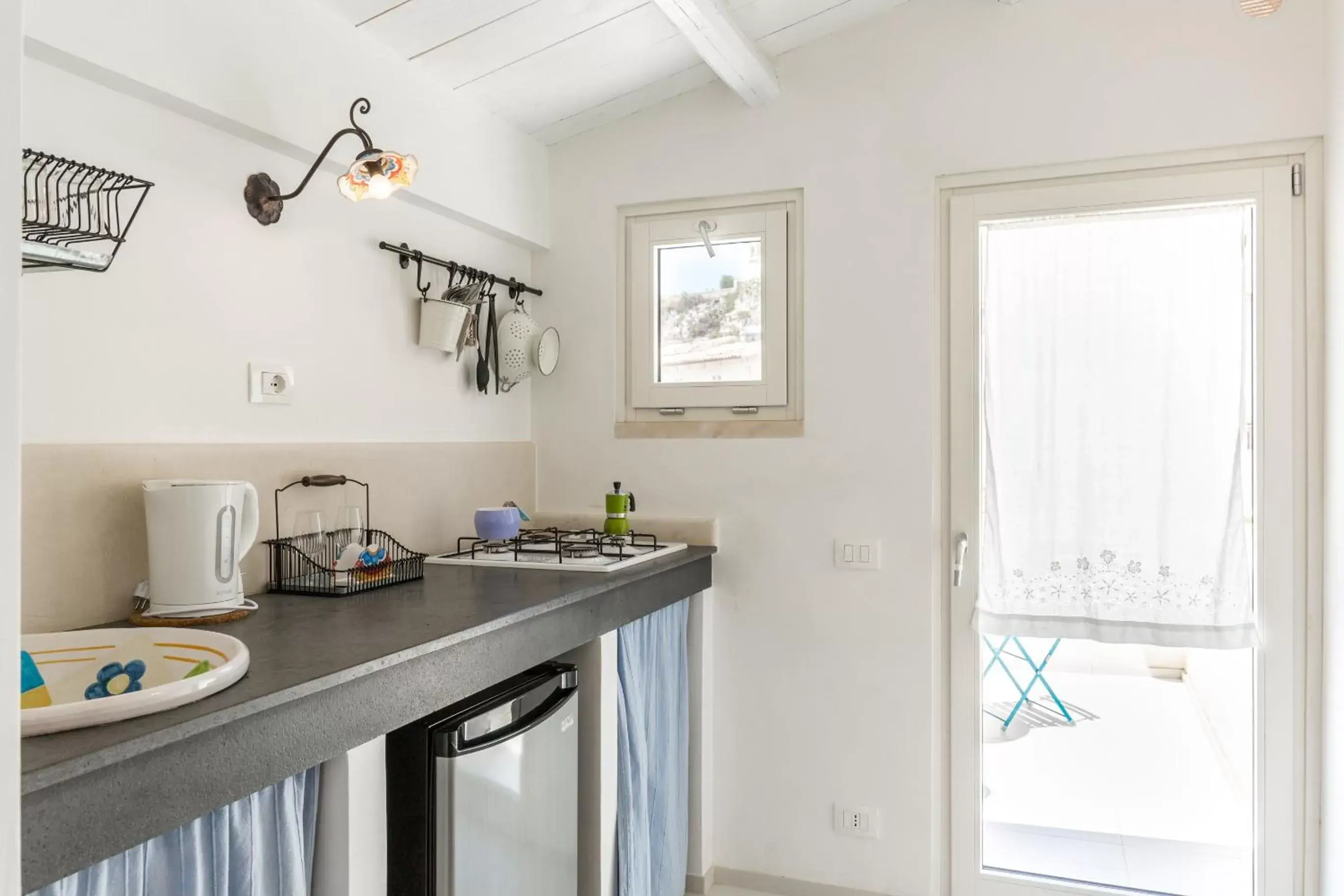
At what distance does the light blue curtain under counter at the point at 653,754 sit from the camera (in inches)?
87.5

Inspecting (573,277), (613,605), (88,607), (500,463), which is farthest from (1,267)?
(573,277)

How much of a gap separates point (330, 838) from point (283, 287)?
116 cm

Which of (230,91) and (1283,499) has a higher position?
(230,91)

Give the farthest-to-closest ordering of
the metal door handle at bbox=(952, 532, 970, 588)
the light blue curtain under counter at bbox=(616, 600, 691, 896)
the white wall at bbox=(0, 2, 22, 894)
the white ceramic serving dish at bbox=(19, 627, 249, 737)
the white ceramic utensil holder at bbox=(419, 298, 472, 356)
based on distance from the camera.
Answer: the metal door handle at bbox=(952, 532, 970, 588)
the white ceramic utensil holder at bbox=(419, 298, 472, 356)
the light blue curtain under counter at bbox=(616, 600, 691, 896)
the white ceramic serving dish at bbox=(19, 627, 249, 737)
the white wall at bbox=(0, 2, 22, 894)

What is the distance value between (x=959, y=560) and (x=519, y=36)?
1.77m

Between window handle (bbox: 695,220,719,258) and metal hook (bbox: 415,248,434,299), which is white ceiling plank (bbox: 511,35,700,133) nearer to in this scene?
window handle (bbox: 695,220,719,258)

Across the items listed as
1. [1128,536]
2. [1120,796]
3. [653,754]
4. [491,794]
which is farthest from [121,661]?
[1120,796]

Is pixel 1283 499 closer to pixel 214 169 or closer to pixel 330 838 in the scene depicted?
pixel 330 838

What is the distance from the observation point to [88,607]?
1589mm

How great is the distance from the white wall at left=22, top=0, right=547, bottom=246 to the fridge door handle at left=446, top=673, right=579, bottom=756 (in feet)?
3.99

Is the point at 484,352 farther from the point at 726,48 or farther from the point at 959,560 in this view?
the point at 959,560

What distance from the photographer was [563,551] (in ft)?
7.94

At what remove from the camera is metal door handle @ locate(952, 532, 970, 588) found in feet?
8.37

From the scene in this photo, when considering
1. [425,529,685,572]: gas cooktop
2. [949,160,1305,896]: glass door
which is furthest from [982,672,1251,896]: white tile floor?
[425,529,685,572]: gas cooktop
